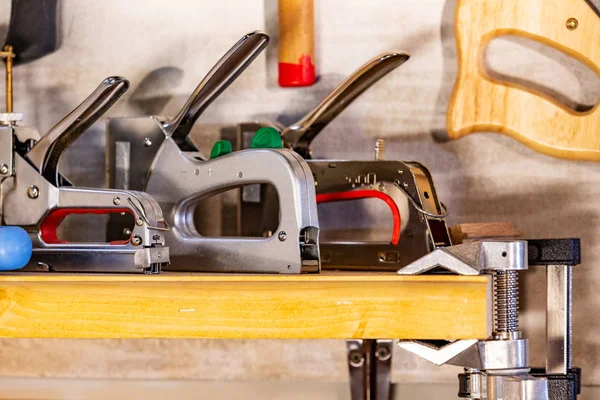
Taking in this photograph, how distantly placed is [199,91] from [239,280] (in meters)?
0.24

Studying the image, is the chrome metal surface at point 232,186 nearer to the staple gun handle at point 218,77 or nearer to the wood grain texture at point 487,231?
the staple gun handle at point 218,77

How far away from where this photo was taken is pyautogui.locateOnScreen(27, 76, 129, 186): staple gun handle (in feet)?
3.07

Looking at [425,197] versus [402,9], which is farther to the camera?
[402,9]

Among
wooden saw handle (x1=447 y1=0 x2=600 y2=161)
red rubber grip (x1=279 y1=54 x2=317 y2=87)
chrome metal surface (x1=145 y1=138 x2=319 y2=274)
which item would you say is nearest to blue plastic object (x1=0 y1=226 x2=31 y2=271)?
chrome metal surface (x1=145 y1=138 x2=319 y2=274)

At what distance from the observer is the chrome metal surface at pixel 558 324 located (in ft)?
3.14

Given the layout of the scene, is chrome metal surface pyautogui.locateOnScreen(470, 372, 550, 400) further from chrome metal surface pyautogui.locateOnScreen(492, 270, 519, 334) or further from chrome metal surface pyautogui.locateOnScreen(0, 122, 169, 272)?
chrome metal surface pyautogui.locateOnScreen(0, 122, 169, 272)

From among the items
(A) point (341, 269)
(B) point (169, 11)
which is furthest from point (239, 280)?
(B) point (169, 11)

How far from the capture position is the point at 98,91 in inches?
36.9

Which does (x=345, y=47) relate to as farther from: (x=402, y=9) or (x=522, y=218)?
(x=522, y=218)

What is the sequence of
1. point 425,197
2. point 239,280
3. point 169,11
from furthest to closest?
point 169,11
point 425,197
point 239,280

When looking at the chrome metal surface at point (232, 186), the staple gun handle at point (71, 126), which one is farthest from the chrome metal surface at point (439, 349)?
the staple gun handle at point (71, 126)

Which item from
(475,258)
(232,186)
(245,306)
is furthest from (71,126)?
(475,258)

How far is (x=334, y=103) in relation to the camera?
1041 millimetres

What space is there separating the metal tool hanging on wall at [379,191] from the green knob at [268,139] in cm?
4
